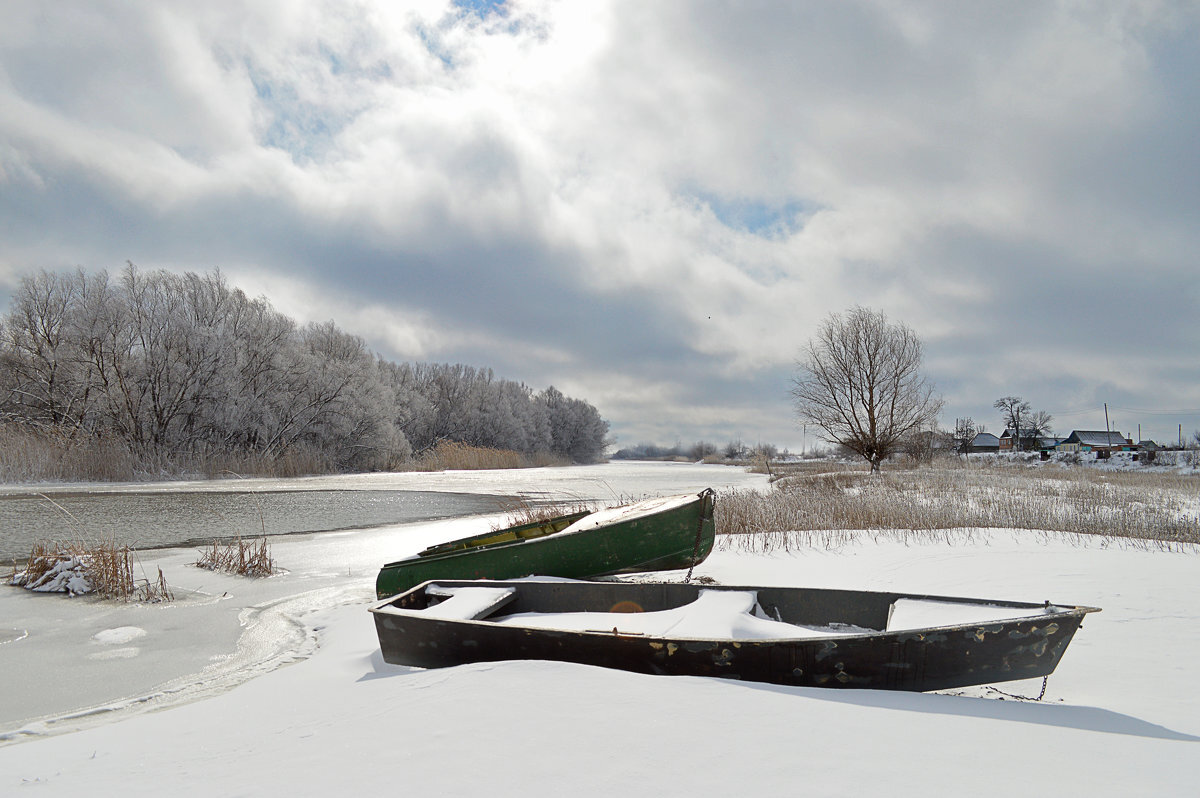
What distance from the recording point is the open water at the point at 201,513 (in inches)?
459

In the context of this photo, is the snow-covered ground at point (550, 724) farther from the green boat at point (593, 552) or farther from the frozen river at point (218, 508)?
the frozen river at point (218, 508)

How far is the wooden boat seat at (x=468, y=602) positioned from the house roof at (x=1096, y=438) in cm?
9889

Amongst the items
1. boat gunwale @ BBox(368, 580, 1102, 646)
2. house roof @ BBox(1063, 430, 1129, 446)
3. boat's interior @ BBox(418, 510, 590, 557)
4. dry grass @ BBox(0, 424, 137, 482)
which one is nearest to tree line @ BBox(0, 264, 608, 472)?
dry grass @ BBox(0, 424, 137, 482)

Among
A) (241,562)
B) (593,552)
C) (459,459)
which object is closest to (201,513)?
(241,562)

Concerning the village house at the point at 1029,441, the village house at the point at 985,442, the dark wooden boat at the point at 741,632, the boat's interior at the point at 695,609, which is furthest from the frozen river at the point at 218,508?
the village house at the point at 985,442

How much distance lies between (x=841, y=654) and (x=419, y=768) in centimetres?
215

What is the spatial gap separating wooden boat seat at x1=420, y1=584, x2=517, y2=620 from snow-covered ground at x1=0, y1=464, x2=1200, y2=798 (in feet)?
1.70

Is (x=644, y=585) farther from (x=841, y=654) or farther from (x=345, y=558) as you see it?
(x=345, y=558)

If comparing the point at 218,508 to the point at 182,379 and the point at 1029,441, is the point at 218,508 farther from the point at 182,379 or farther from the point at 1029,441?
the point at 1029,441

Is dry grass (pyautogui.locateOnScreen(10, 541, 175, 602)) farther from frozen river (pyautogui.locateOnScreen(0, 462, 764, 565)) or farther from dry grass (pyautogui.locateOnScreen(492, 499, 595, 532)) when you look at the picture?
dry grass (pyautogui.locateOnScreen(492, 499, 595, 532))

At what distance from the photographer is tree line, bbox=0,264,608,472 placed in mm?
28797

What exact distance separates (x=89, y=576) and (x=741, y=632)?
7709 millimetres

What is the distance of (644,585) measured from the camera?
5141 millimetres

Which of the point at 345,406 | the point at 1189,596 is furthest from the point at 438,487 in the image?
the point at 1189,596
